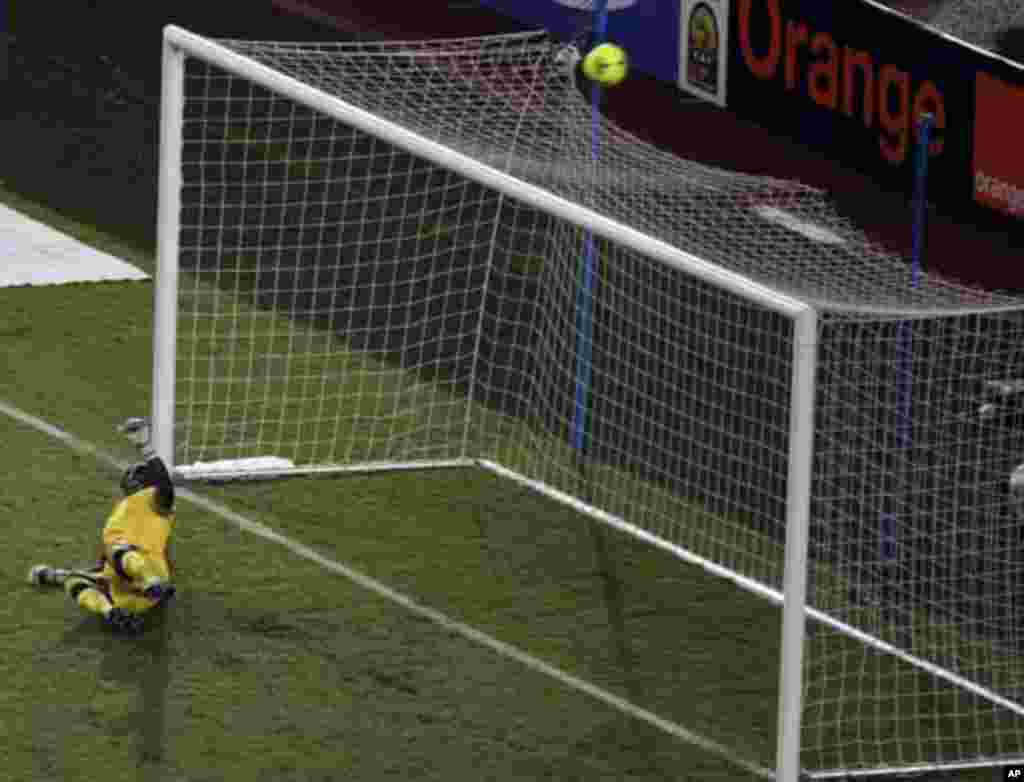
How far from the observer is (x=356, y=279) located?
57.2 feet

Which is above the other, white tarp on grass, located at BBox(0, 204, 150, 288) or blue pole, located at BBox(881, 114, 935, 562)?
blue pole, located at BBox(881, 114, 935, 562)

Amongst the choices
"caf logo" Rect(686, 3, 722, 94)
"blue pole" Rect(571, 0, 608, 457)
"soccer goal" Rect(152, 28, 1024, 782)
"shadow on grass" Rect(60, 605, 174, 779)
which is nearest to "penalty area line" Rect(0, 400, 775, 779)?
"soccer goal" Rect(152, 28, 1024, 782)

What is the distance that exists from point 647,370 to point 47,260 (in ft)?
12.9

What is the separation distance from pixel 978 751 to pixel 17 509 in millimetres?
4621

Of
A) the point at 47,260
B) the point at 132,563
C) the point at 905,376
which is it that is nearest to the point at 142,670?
the point at 132,563

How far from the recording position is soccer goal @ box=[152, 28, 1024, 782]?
42.8 feet

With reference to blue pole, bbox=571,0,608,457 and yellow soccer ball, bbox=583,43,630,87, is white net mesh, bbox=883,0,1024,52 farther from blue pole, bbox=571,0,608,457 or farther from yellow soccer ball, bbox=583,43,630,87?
yellow soccer ball, bbox=583,43,630,87

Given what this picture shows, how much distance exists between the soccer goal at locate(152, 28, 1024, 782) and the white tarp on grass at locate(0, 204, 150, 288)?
1.61 ft

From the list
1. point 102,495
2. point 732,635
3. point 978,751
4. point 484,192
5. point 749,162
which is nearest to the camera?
point 978,751

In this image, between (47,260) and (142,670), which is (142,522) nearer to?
(142,670)

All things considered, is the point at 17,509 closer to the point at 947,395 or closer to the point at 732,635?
the point at 732,635

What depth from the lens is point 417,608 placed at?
44.9 ft

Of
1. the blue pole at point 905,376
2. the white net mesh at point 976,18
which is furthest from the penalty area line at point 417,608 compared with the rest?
the white net mesh at point 976,18

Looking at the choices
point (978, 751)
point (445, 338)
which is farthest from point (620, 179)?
point (978, 751)
